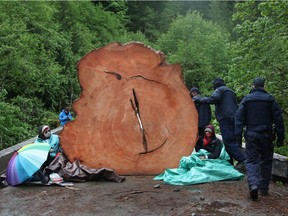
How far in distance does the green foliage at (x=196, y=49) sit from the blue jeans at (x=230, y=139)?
46.4 ft

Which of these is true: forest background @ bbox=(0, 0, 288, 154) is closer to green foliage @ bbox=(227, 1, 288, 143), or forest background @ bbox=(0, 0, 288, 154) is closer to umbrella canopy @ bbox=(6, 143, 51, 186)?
green foliage @ bbox=(227, 1, 288, 143)

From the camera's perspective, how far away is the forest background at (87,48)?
310 inches

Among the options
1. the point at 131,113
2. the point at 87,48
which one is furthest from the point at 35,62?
the point at 131,113

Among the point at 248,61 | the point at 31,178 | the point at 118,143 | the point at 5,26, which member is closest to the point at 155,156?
the point at 118,143

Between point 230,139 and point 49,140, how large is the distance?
323 centimetres

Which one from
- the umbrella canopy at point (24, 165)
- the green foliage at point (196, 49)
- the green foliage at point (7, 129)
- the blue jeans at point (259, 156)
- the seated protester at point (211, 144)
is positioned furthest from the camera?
the green foliage at point (196, 49)

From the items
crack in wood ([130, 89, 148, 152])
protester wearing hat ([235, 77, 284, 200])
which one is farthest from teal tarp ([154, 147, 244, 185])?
protester wearing hat ([235, 77, 284, 200])

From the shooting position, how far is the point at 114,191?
5637 millimetres

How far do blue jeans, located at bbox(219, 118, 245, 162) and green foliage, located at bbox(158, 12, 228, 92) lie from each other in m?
14.1

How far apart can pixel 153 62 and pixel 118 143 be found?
5.09ft

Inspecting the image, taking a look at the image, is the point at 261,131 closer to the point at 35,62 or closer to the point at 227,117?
the point at 227,117

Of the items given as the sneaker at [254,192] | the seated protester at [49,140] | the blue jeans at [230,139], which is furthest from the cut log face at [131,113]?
the sneaker at [254,192]

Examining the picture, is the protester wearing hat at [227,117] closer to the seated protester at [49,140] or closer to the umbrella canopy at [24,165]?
the seated protester at [49,140]

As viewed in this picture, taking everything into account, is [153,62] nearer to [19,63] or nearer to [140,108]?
[140,108]
